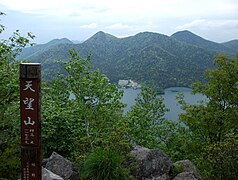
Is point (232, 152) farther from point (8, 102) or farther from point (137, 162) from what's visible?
point (8, 102)

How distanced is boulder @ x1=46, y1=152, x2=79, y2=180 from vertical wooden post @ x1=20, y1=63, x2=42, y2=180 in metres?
3.27

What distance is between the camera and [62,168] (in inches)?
296

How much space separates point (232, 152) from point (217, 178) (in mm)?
1129

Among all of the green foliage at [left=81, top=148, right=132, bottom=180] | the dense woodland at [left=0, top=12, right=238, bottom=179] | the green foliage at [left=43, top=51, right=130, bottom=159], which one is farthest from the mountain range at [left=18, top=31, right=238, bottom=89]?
the green foliage at [left=81, top=148, right=132, bottom=180]

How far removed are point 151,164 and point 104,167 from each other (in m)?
2.14

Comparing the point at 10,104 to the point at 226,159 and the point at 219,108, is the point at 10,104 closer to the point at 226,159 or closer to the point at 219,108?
the point at 226,159

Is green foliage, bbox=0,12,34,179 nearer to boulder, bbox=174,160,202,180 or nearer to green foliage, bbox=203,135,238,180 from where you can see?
boulder, bbox=174,160,202,180

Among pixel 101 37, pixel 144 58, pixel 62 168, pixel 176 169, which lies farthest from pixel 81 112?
pixel 101 37

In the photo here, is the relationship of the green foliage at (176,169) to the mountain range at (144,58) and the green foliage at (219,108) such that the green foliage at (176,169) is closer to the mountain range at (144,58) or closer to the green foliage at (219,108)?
the green foliage at (219,108)

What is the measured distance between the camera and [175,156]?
15234 mm

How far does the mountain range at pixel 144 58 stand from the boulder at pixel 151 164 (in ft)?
206

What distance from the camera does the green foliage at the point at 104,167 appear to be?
20.7ft

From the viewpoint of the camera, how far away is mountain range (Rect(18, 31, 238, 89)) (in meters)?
94.1

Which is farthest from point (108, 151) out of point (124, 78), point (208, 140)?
point (124, 78)
